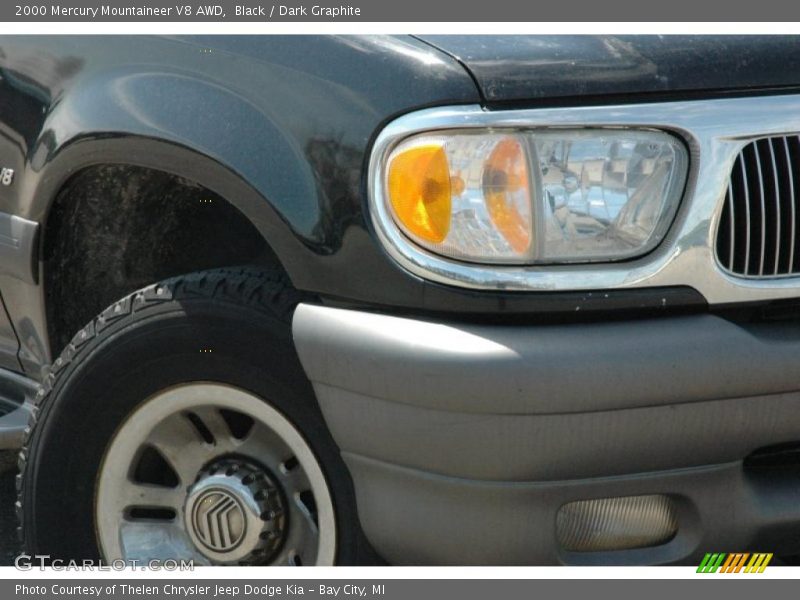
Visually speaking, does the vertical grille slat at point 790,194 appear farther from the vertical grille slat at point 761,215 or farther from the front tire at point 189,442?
the front tire at point 189,442

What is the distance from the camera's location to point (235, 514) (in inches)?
109

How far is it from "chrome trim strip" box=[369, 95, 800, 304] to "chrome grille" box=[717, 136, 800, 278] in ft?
0.11

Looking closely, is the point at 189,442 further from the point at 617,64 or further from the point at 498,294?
the point at 617,64

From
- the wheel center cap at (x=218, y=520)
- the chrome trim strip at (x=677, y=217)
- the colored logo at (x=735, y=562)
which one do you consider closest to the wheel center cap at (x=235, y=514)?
the wheel center cap at (x=218, y=520)

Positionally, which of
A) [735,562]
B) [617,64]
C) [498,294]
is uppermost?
[617,64]

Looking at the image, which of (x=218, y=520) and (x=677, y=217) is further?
(x=218, y=520)

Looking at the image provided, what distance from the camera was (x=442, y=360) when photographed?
7.71 ft

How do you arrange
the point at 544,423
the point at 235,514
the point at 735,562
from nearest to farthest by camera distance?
the point at 544,423, the point at 735,562, the point at 235,514

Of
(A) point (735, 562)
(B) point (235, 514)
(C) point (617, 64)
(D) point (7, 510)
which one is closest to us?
(C) point (617, 64)

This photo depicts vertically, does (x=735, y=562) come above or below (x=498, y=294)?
below

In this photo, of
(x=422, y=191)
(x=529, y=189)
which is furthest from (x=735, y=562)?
(x=422, y=191)

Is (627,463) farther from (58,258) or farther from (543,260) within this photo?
(58,258)

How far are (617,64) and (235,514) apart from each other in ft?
4.12

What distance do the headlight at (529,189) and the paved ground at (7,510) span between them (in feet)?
5.69
